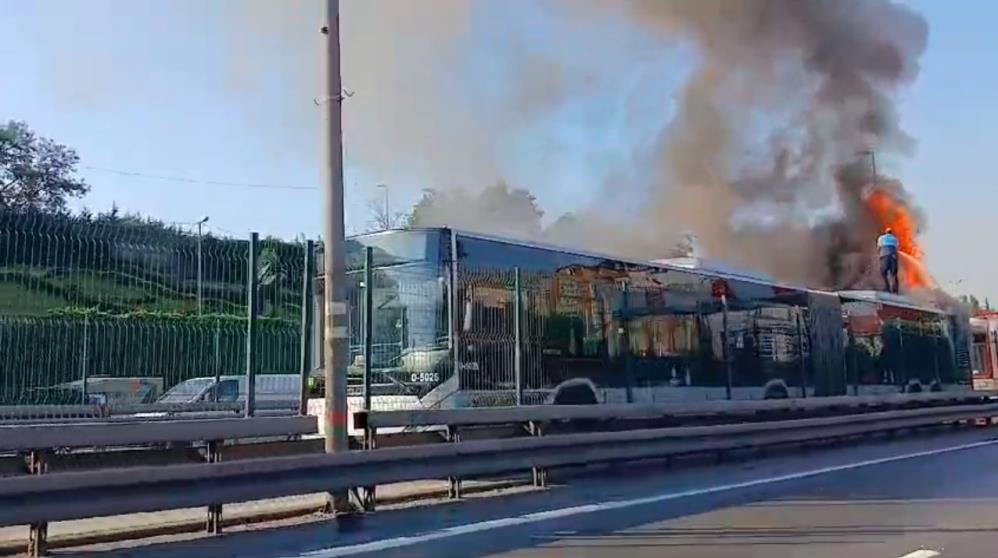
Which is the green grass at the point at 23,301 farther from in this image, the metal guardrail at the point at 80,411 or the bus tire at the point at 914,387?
the bus tire at the point at 914,387

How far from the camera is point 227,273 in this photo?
441 inches

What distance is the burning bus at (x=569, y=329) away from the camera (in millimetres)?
13055

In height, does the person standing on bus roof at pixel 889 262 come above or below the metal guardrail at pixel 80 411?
above

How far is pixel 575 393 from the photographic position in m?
14.8

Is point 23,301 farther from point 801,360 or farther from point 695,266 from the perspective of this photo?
point 801,360

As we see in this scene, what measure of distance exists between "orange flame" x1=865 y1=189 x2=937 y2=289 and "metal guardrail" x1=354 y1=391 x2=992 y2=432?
18.5m

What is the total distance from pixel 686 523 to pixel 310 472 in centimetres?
325

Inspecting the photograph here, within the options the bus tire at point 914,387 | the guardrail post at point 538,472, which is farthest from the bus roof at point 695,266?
the guardrail post at point 538,472

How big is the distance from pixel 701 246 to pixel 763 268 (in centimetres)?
277

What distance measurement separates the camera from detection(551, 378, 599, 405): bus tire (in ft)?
47.4

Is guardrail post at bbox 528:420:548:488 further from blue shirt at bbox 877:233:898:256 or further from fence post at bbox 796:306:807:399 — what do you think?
blue shirt at bbox 877:233:898:256

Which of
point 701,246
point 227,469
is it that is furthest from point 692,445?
point 701,246

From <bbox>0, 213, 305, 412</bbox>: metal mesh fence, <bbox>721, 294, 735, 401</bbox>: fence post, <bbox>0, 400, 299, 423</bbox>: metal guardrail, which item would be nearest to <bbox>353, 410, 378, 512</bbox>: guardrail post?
<bbox>0, 213, 305, 412</bbox>: metal mesh fence

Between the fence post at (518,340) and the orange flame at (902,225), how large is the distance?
2610cm
